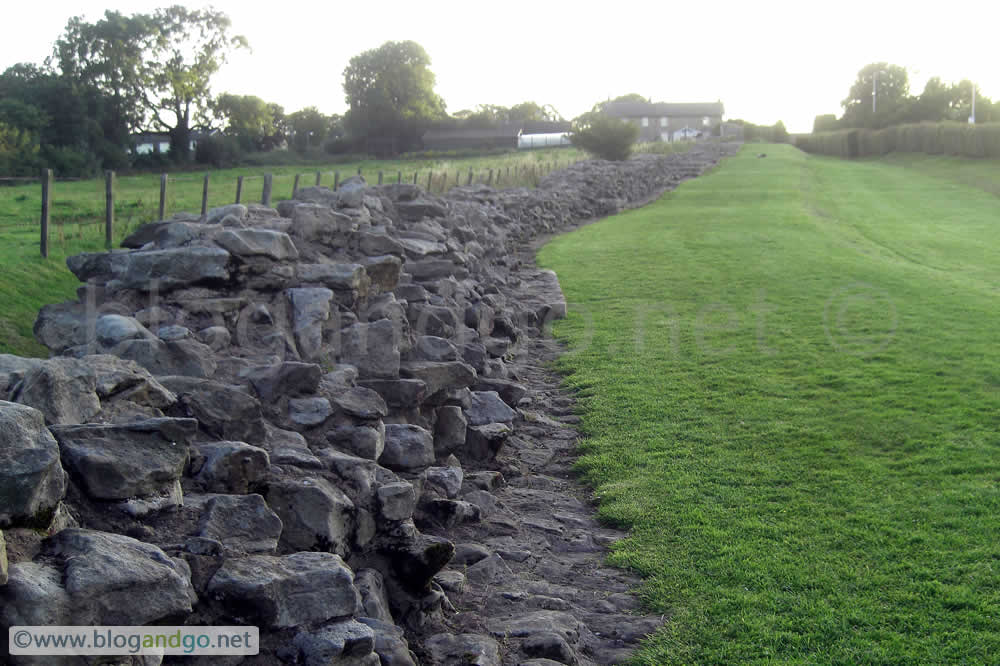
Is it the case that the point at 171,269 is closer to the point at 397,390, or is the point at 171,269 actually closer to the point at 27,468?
the point at 397,390

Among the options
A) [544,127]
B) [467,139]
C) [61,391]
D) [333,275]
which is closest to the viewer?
[61,391]

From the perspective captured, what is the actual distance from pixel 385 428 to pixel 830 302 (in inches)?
337

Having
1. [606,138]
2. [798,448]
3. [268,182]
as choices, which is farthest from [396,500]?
[606,138]

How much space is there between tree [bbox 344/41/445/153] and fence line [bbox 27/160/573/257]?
30441 millimetres

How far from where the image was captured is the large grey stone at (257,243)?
6.98m

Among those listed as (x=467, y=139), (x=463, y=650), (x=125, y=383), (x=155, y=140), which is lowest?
(x=463, y=650)

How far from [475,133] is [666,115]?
5255 cm

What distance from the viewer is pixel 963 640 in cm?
415

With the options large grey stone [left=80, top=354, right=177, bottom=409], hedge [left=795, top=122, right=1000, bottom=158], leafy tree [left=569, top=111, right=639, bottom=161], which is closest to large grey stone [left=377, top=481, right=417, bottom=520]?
large grey stone [left=80, top=354, right=177, bottom=409]

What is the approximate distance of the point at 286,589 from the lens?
3658 mm

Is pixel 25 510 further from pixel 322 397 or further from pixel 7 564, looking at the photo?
pixel 322 397

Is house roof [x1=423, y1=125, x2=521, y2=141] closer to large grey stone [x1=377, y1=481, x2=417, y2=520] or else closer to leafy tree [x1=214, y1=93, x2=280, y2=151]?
leafy tree [x1=214, y1=93, x2=280, y2=151]

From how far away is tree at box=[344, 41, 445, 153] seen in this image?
65875mm

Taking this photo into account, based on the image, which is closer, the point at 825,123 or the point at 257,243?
the point at 257,243
